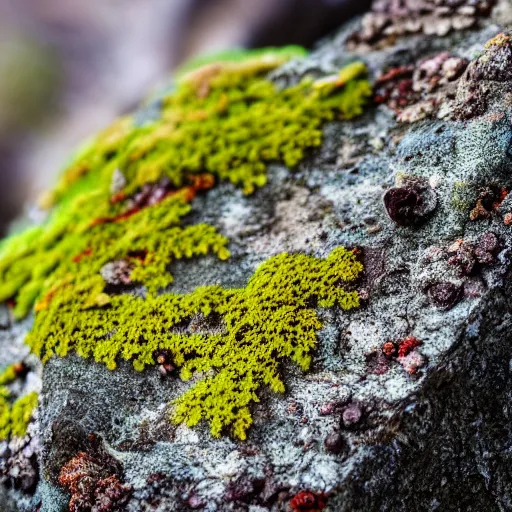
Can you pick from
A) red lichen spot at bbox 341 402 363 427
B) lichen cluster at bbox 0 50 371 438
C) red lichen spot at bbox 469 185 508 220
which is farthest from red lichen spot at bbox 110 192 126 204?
red lichen spot at bbox 469 185 508 220

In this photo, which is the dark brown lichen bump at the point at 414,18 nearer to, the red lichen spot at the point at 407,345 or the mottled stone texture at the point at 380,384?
the mottled stone texture at the point at 380,384

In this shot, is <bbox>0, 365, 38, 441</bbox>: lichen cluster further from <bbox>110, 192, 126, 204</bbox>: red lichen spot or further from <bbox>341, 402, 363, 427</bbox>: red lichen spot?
<bbox>341, 402, 363, 427</bbox>: red lichen spot

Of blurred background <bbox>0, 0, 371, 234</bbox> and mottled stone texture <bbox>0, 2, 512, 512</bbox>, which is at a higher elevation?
blurred background <bbox>0, 0, 371, 234</bbox>

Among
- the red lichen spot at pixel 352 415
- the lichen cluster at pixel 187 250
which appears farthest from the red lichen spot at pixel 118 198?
the red lichen spot at pixel 352 415

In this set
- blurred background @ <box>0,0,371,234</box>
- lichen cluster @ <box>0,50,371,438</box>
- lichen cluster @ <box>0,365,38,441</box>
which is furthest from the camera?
blurred background @ <box>0,0,371,234</box>

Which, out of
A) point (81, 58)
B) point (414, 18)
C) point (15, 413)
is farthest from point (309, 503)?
point (81, 58)

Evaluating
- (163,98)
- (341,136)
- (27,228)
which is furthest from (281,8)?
(27,228)

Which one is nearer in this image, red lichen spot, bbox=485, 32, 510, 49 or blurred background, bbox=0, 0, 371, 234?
red lichen spot, bbox=485, 32, 510, 49

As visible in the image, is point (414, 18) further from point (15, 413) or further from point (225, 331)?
point (15, 413)
